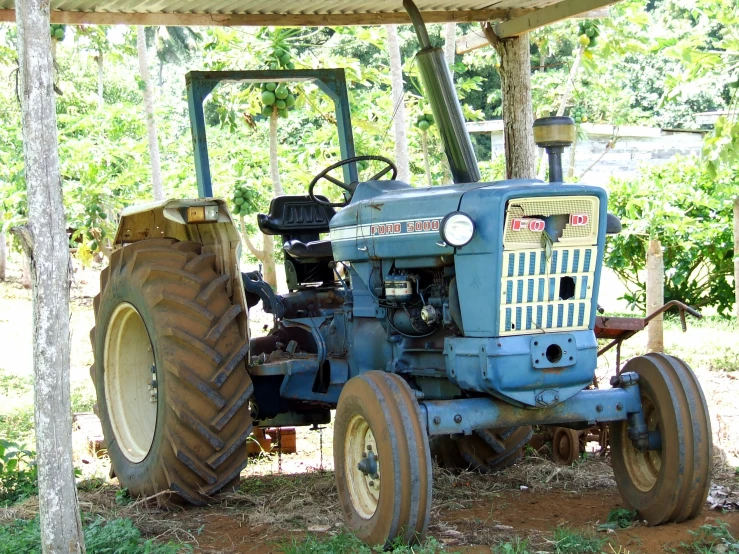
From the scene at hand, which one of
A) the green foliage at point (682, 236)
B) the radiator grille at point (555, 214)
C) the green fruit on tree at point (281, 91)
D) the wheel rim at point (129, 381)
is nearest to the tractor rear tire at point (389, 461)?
the radiator grille at point (555, 214)

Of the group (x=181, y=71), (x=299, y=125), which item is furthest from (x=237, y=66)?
(x=181, y=71)

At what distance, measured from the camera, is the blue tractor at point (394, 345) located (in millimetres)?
4355

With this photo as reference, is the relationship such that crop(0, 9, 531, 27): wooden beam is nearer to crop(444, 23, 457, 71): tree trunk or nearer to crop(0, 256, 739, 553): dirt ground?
crop(444, 23, 457, 71): tree trunk

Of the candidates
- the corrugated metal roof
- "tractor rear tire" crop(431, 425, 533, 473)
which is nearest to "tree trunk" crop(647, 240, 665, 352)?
the corrugated metal roof

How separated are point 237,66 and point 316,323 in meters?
5.98

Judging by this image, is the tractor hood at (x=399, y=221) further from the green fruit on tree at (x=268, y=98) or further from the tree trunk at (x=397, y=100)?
the green fruit on tree at (x=268, y=98)

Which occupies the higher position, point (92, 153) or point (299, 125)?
point (299, 125)

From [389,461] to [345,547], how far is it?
1.60 ft

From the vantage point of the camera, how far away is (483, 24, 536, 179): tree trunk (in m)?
7.66

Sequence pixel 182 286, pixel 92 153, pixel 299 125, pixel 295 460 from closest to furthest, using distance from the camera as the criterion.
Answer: pixel 182 286, pixel 295 460, pixel 92 153, pixel 299 125

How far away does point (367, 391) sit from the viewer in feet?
14.3

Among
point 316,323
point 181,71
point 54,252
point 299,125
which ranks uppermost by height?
point 181,71

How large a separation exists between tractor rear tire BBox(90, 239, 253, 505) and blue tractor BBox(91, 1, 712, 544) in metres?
0.01

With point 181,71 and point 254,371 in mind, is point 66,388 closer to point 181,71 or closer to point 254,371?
point 254,371
